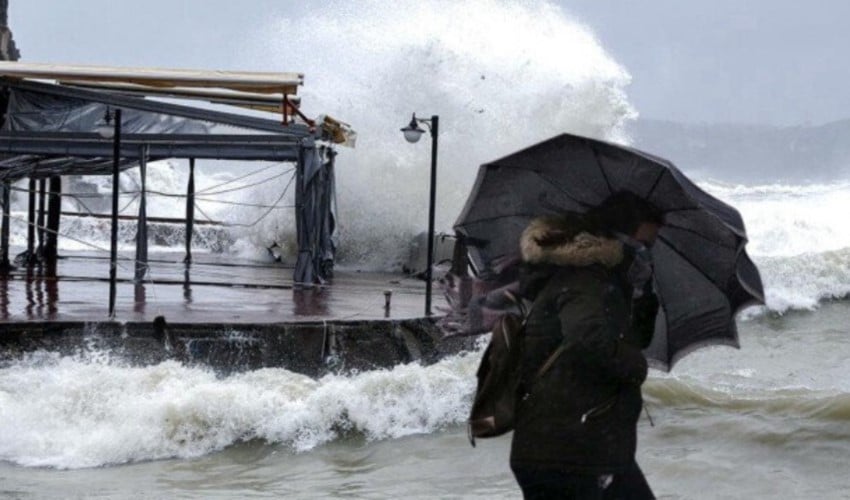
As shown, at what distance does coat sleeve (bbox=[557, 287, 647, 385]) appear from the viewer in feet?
14.8

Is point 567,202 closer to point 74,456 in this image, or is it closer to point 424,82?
point 74,456

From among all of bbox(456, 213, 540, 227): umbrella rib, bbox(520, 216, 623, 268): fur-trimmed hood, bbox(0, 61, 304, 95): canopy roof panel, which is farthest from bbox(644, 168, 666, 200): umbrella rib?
bbox(0, 61, 304, 95): canopy roof panel

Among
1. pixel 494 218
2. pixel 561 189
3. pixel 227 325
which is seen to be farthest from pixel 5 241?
pixel 561 189

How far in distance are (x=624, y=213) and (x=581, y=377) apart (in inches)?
29.8

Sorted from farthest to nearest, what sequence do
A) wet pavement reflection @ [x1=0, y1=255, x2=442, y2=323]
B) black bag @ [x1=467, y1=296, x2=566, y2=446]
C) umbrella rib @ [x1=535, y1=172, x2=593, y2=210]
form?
wet pavement reflection @ [x1=0, y1=255, x2=442, y2=323]
umbrella rib @ [x1=535, y1=172, x2=593, y2=210]
black bag @ [x1=467, y1=296, x2=566, y2=446]

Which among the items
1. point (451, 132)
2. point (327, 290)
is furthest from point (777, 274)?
point (327, 290)

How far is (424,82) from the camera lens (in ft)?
92.5

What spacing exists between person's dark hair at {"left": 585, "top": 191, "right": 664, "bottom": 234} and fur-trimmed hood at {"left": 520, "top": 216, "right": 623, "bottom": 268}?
0.13 meters

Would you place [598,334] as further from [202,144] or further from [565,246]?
[202,144]

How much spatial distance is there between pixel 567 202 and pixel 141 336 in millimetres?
7236

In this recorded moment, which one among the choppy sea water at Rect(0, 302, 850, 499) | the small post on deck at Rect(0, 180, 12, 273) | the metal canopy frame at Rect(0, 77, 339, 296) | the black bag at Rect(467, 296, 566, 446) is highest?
the metal canopy frame at Rect(0, 77, 339, 296)

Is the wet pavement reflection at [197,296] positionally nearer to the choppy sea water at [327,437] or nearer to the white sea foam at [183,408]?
the white sea foam at [183,408]

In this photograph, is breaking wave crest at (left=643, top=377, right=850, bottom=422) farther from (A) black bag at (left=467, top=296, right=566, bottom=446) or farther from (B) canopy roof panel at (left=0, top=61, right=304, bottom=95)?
(A) black bag at (left=467, top=296, right=566, bottom=446)

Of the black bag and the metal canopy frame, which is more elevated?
the metal canopy frame
